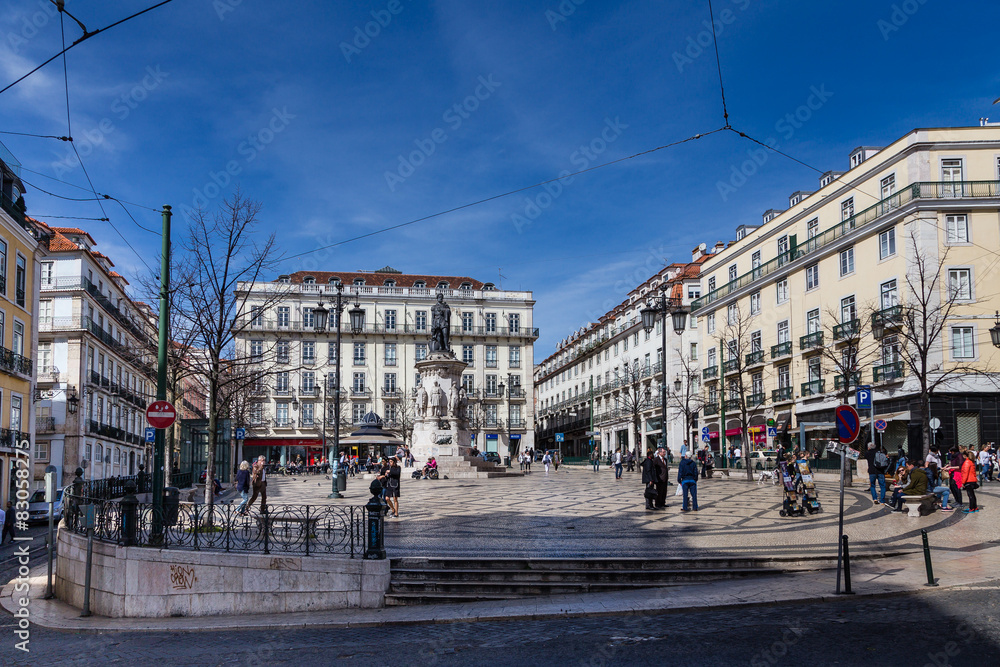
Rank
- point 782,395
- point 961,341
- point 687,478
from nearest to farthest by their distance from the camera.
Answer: point 687,478 < point 961,341 < point 782,395

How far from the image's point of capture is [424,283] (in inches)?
3219

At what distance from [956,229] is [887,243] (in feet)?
9.96

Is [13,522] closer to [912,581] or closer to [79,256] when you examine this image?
[912,581]

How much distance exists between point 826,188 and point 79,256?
144 feet

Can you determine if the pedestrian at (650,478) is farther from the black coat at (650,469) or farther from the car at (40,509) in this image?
the car at (40,509)

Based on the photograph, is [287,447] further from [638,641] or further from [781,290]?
[638,641]

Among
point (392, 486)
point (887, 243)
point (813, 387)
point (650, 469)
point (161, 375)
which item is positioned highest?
point (887, 243)

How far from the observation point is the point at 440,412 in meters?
A: 38.7

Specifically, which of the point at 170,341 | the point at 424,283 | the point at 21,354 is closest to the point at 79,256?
the point at 21,354

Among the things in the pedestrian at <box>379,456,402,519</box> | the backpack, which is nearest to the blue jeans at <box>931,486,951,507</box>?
the backpack

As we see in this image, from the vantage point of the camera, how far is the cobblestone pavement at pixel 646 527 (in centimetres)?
1388

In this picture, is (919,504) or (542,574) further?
(919,504)

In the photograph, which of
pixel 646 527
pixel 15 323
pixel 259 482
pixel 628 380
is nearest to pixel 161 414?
pixel 259 482

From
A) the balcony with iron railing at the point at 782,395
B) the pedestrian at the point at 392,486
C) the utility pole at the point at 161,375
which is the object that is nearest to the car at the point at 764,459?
the balcony with iron railing at the point at 782,395
